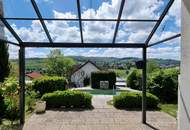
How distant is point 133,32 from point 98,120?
373 cm

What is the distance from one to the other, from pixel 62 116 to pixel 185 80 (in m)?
7.29

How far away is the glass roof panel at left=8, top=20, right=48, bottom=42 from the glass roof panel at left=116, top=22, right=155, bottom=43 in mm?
2600

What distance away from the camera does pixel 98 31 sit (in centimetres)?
1049

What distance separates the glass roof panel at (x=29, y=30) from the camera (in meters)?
9.86

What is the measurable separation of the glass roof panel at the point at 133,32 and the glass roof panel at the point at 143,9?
0.51 m

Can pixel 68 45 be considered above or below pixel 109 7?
below

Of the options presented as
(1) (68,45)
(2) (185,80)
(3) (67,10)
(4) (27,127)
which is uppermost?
(3) (67,10)

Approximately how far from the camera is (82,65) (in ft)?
145

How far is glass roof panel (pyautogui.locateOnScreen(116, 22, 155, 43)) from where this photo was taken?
9.91 metres

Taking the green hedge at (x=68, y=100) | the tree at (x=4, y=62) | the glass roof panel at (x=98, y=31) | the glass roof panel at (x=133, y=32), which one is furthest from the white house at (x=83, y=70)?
the glass roof panel at (x=133, y=32)

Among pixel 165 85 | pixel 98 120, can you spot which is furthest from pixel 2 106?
pixel 165 85

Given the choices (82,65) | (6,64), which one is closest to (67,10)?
(6,64)

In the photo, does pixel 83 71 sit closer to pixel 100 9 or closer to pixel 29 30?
pixel 29 30

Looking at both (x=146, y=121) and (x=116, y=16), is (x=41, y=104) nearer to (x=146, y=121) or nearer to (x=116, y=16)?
(x=146, y=121)
